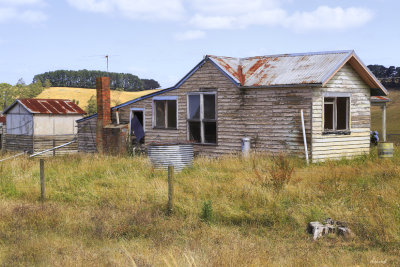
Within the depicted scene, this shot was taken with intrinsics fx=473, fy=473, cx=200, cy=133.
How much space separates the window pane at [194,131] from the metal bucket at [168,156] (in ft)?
12.9

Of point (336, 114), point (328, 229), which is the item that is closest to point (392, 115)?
point (336, 114)

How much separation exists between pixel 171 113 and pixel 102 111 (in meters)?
3.45

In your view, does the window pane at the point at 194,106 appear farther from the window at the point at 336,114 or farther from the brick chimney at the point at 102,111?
the window at the point at 336,114

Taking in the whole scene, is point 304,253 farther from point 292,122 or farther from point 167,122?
point 167,122

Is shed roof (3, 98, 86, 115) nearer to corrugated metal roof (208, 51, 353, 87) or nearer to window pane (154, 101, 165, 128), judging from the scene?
window pane (154, 101, 165, 128)

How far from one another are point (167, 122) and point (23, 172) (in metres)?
7.00

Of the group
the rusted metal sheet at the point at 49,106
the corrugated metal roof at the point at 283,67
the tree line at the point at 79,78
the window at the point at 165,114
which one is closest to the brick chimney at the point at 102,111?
the window at the point at 165,114

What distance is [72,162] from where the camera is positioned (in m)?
16.7

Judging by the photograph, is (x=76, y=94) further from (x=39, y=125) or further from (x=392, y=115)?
(x=39, y=125)

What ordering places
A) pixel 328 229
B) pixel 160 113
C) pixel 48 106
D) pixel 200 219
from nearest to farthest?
pixel 328 229, pixel 200 219, pixel 160 113, pixel 48 106

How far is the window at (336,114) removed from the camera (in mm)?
17016

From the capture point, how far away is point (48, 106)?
29.2 m

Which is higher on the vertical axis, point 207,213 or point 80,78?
point 80,78

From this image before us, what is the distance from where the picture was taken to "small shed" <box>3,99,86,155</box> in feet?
91.2
